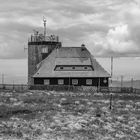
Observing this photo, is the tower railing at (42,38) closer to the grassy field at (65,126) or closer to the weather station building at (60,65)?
the weather station building at (60,65)

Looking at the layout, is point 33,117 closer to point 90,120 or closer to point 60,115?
point 60,115

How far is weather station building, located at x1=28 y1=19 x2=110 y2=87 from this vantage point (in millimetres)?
53250

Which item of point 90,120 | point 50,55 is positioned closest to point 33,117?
point 90,120

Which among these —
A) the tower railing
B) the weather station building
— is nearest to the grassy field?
the weather station building

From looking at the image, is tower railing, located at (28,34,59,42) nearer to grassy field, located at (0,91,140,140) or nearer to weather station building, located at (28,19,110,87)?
weather station building, located at (28,19,110,87)

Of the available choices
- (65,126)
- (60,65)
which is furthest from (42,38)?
(65,126)

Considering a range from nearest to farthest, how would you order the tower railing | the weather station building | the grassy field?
1. the grassy field
2. the weather station building
3. the tower railing

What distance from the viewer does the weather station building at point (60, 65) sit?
53.2 m

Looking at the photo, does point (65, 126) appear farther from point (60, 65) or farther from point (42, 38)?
point (42, 38)

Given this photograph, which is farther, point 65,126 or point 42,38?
point 42,38

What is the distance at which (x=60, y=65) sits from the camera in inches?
2172

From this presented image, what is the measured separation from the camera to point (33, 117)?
20.7m

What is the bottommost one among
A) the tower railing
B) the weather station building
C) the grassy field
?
the grassy field

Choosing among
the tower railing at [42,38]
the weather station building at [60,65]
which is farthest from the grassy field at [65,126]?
the tower railing at [42,38]
